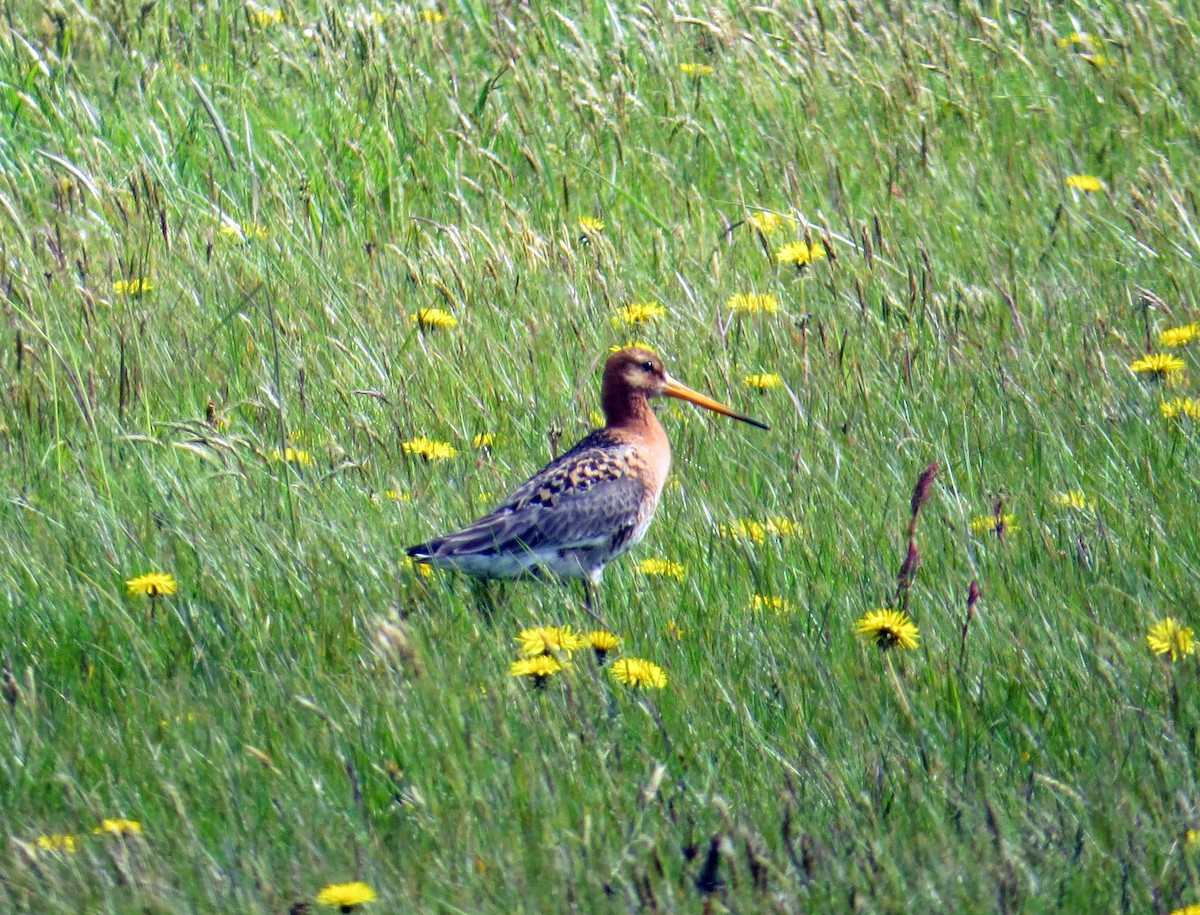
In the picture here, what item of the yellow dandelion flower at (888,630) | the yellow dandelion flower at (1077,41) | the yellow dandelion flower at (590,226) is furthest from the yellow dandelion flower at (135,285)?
the yellow dandelion flower at (1077,41)

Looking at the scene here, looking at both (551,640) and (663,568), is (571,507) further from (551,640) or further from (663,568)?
(551,640)

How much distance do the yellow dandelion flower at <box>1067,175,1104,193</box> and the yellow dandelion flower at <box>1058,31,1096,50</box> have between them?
3.68ft

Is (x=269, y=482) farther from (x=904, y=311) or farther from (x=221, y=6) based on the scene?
(x=221, y=6)

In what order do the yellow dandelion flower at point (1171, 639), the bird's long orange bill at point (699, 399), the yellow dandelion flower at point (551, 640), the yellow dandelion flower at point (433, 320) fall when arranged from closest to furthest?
1. the yellow dandelion flower at point (1171, 639)
2. the yellow dandelion flower at point (551, 640)
3. the bird's long orange bill at point (699, 399)
4. the yellow dandelion flower at point (433, 320)

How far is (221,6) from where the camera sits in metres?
6.62

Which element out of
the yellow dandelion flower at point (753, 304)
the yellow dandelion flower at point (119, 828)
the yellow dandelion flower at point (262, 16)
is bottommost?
the yellow dandelion flower at point (753, 304)

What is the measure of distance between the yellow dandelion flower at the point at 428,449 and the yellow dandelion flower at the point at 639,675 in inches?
49.5

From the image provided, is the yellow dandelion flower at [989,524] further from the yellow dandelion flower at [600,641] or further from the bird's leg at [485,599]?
the bird's leg at [485,599]

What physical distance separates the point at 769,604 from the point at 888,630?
1.08 ft

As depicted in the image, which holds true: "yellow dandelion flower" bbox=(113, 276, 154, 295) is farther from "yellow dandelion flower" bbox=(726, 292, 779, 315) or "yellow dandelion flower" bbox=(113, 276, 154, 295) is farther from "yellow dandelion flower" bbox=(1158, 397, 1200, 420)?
"yellow dandelion flower" bbox=(1158, 397, 1200, 420)

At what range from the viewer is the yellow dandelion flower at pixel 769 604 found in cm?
319

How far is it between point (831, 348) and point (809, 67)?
2.16m

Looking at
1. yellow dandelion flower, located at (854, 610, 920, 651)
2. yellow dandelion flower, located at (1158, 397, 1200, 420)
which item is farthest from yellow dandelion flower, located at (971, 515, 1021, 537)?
yellow dandelion flower, located at (1158, 397, 1200, 420)

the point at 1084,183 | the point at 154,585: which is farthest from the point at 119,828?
the point at 1084,183
